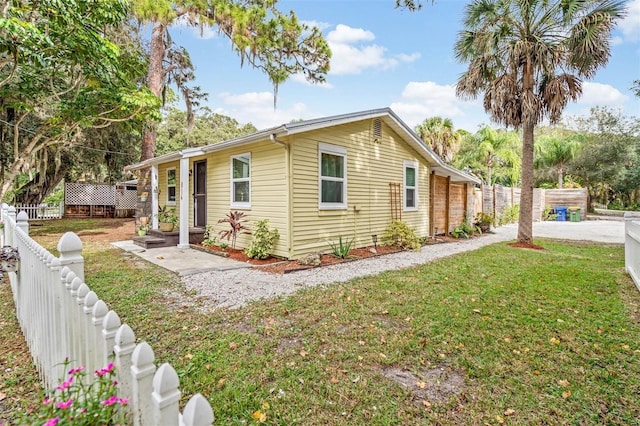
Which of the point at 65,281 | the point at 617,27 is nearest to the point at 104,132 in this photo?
the point at 65,281

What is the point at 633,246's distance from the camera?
208 inches

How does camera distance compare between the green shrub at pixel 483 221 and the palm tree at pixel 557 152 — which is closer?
the green shrub at pixel 483 221

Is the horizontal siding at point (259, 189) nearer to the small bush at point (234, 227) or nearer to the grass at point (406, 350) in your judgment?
the small bush at point (234, 227)

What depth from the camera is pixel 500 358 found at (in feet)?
8.93

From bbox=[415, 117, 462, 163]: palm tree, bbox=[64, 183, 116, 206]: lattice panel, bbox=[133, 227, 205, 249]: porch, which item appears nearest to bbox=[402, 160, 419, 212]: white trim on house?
bbox=[133, 227, 205, 249]: porch

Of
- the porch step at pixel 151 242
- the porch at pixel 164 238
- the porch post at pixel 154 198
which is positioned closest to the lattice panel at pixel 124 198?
the porch post at pixel 154 198

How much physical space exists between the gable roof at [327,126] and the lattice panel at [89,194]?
32.4 ft

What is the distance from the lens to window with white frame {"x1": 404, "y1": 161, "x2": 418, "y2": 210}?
10.0 m

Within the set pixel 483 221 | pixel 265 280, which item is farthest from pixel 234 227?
pixel 483 221

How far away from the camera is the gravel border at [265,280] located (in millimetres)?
4307

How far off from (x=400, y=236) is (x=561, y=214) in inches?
634

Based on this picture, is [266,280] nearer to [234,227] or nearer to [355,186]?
[234,227]

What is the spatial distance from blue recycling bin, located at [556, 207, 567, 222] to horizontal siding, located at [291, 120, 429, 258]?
45.5 ft

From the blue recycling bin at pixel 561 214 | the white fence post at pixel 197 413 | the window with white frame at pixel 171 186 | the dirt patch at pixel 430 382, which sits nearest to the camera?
the white fence post at pixel 197 413
